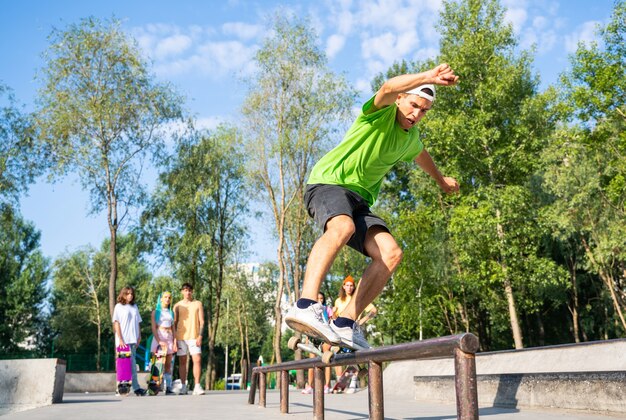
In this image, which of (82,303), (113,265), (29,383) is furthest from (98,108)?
(82,303)

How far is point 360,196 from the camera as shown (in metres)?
3.95

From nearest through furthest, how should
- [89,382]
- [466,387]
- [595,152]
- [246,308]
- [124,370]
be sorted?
1. [466,387]
2. [124,370]
3. [89,382]
4. [595,152]
5. [246,308]

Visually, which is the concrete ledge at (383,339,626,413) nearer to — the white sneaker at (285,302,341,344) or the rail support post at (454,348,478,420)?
the white sneaker at (285,302,341,344)

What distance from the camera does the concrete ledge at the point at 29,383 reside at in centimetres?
718

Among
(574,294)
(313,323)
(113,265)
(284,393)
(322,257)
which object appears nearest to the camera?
(313,323)

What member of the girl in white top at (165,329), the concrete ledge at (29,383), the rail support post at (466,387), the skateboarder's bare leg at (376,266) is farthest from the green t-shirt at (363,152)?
the girl in white top at (165,329)

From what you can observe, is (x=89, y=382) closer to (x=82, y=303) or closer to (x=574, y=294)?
(x=574, y=294)

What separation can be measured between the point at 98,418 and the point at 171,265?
934 inches

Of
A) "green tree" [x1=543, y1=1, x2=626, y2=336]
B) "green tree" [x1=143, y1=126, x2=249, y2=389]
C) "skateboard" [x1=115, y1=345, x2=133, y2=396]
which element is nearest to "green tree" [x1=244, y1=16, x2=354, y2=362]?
"green tree" [x1=143, y1=126, x2=249, y2=389]

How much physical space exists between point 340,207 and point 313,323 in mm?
760

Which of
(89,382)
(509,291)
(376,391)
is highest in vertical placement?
(509,291)

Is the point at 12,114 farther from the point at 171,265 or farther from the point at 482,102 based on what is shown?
the point at 482,102

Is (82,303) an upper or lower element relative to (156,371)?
upper

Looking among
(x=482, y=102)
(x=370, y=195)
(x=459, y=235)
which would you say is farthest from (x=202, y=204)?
(x=370, y=195)
